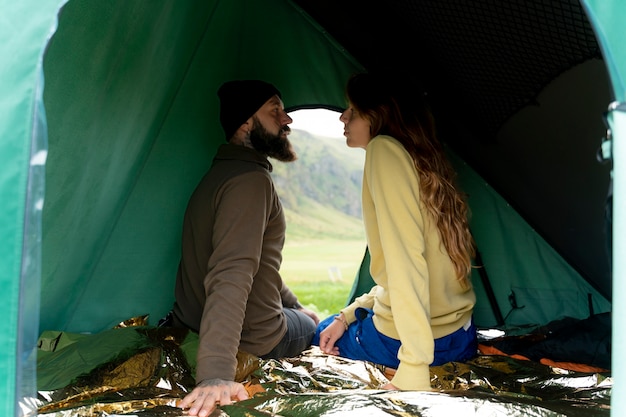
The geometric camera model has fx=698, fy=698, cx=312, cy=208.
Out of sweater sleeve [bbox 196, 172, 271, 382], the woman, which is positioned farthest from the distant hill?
sweater sleeve [bbox 196, 172, 271, 382]

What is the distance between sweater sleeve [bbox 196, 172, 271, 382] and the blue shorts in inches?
20.0

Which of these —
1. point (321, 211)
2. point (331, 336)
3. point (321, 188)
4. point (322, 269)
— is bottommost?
point (322, 269)

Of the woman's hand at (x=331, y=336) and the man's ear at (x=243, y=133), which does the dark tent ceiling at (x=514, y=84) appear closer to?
the man's ear at (x=243, y=133)

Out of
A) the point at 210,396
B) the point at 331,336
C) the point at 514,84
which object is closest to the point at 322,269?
the point at 514,84

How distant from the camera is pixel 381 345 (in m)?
2.15

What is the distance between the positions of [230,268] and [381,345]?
0.60 meters

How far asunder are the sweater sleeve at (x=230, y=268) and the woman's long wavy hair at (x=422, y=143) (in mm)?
395

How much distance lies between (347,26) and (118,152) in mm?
1128

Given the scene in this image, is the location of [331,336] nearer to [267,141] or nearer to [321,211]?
[267,141]

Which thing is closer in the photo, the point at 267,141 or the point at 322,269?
the point at 267,141

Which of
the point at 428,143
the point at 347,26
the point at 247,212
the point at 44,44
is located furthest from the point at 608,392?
the point at 347,26

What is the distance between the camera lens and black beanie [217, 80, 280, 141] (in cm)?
234

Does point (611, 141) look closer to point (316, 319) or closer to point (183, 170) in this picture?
point (316, 319)

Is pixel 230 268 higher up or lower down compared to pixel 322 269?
higher up
